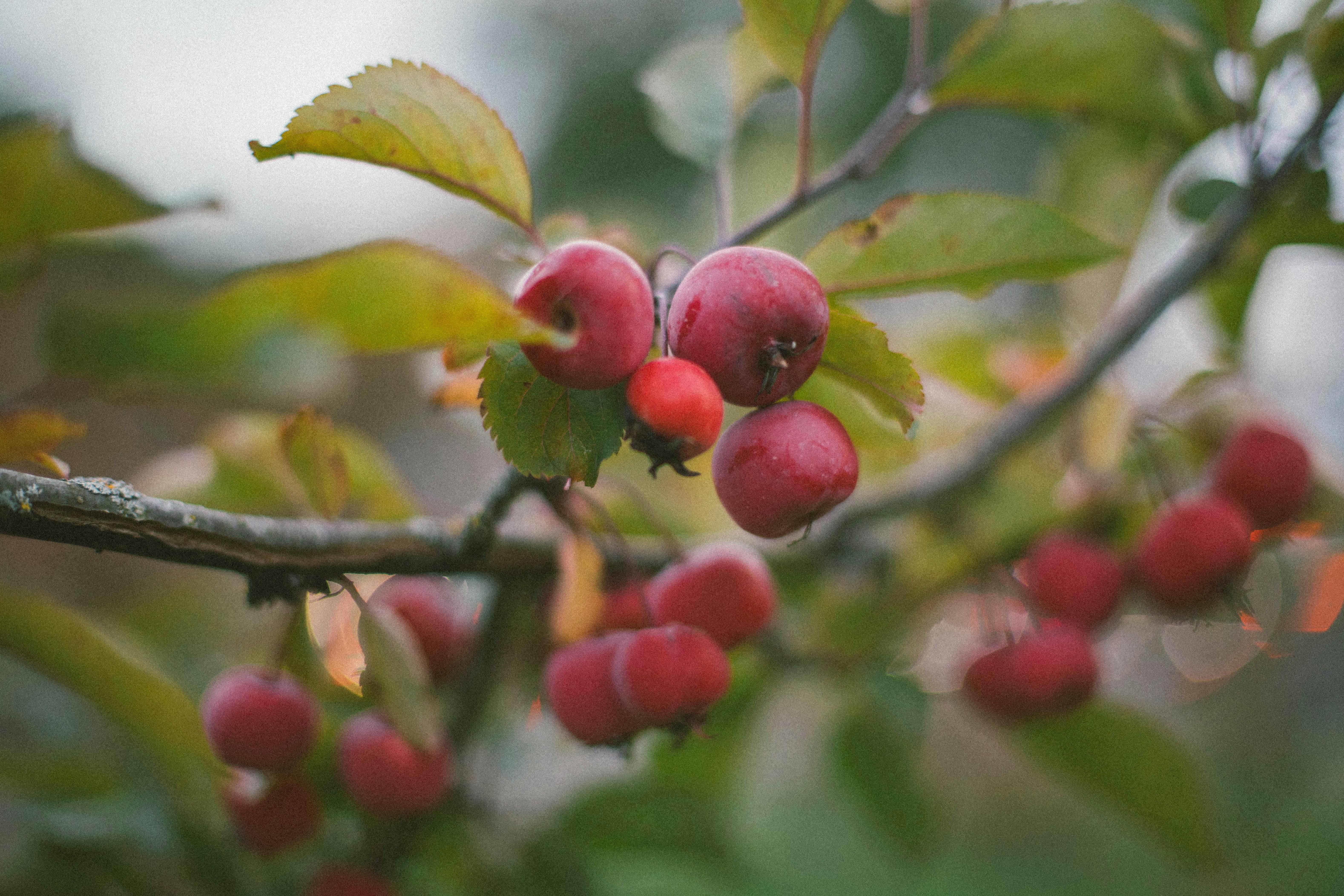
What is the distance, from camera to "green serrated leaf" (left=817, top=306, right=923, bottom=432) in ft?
1.64

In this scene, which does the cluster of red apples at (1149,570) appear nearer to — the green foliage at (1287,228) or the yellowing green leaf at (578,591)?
the green foliage at (1287,228)

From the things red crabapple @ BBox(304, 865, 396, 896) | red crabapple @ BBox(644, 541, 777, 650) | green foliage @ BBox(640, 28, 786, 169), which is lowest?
red crabapple @ BBox(304, 865, 396, 896)

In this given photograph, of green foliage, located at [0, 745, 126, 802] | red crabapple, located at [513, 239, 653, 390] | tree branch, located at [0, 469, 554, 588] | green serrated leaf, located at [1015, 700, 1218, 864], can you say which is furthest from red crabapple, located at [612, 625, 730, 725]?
green foliage, located at [0, 745, 126, 802]

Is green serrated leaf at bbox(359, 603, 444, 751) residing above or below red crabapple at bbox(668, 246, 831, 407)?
below

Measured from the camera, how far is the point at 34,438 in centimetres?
56

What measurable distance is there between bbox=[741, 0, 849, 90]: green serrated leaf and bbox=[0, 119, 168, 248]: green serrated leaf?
0.56m

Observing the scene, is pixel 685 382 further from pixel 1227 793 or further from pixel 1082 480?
pixel 1227 793

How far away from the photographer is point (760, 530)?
0.53 metres

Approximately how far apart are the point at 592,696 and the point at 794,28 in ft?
2.00

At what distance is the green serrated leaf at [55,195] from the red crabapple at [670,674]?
590mm

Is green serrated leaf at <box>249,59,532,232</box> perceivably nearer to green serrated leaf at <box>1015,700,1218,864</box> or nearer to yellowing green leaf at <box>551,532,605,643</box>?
yellowing green leaf at <box>551,532,605,643</box>

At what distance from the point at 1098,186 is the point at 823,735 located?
1.01 meters

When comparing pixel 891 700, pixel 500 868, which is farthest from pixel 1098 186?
pixel 500 868

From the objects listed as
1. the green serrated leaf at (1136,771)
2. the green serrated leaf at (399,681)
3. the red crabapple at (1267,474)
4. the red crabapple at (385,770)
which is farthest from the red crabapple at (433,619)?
the red crabapple at (1267,474)
